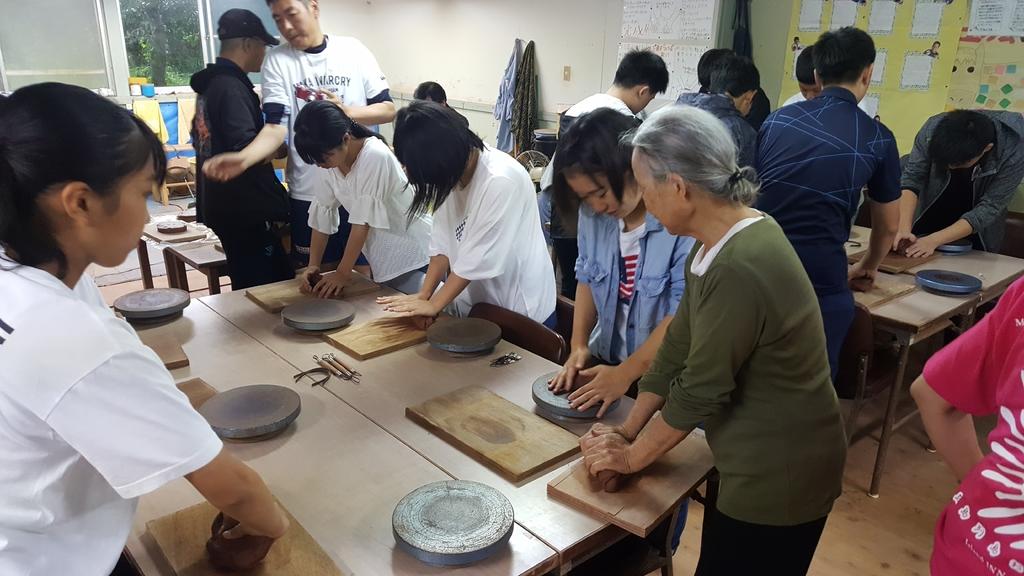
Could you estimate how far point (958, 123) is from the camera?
2.92 metres

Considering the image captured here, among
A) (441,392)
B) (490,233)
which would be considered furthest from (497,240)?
(441,392)

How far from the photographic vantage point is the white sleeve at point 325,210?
2.61 metres

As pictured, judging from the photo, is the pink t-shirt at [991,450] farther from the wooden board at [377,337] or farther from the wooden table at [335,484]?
the wooden board at [377,337]

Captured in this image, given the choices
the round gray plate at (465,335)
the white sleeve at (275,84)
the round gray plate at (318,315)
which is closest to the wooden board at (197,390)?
the round gray plate at (318,315)

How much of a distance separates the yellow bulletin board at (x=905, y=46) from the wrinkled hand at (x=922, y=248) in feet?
4.59

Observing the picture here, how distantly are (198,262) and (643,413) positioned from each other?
2615mm

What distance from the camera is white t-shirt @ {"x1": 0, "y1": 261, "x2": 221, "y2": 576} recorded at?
75cm

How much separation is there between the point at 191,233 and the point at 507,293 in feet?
7.85

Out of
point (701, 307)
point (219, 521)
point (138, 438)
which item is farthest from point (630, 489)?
point (138, 438)

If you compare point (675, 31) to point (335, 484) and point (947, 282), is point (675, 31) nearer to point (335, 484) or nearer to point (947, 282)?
point (947, 282)

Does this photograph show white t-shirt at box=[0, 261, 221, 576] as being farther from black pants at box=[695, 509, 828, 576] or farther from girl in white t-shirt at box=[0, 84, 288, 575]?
black pants at box=[695, 509, 828, 576]

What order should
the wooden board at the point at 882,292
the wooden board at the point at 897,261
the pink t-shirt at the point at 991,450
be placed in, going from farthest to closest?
the wooden board at the point at 897,261
the wooden board at the point at 882,292
the pink t-shirt at the point at 991,450

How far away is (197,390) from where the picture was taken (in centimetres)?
162

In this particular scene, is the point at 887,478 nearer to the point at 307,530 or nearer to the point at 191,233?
the point at 307,530
